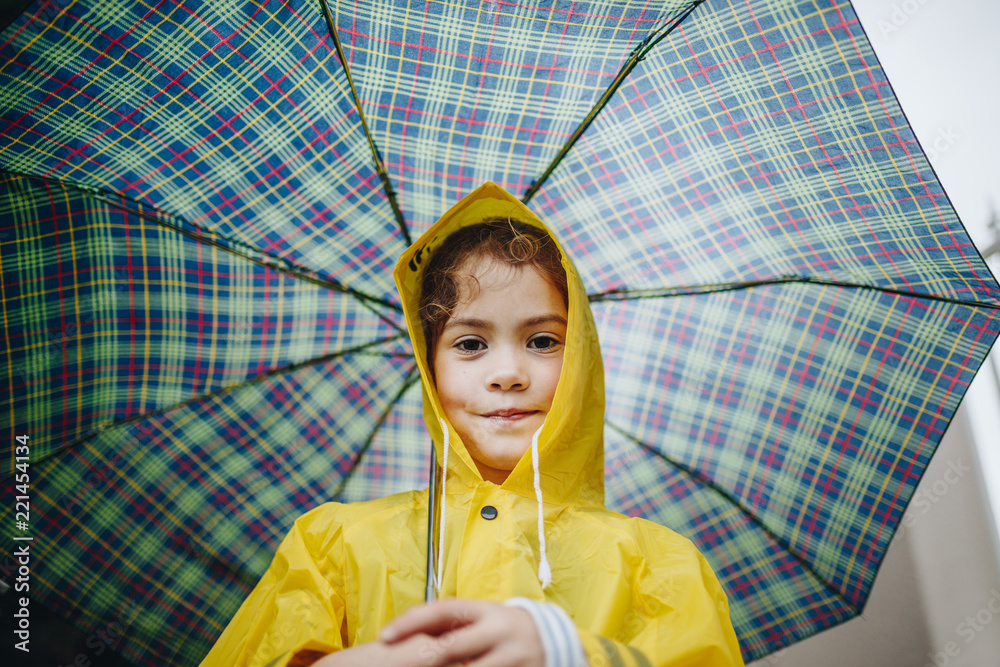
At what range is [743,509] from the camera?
155cm

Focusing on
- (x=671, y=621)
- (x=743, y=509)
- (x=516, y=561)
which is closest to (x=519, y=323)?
(x=516, y=561)

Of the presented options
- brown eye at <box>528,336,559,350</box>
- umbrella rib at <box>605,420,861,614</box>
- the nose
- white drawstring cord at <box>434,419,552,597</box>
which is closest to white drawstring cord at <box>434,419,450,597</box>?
white drawstring cord at <box>434,419,552,597</box>

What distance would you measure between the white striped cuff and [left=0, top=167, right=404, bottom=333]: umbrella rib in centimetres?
88

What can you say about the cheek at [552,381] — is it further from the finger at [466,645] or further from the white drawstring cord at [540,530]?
the finger at [466,645]

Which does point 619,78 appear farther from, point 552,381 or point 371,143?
point 552,381

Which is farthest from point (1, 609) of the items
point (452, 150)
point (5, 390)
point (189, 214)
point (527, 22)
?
point (527, 22)

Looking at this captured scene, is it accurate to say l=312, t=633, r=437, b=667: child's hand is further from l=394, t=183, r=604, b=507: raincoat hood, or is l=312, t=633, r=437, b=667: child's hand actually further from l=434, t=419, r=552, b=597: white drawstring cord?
l=394, t=183, r=604, b=507: raincoat hood

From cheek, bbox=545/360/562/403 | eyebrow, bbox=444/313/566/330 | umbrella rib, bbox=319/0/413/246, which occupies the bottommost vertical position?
cheek, bbox=545/360/562/403

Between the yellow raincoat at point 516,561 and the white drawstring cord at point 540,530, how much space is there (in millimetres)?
12

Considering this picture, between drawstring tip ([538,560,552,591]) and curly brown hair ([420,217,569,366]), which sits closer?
drawstring tip ([538,560,552,591])

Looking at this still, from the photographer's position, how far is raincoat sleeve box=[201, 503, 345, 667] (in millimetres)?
1078

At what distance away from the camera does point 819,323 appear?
143cm

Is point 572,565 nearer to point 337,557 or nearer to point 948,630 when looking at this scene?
point 337,557

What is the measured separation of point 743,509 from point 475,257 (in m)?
0.92
